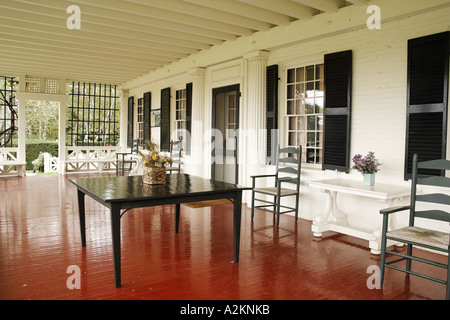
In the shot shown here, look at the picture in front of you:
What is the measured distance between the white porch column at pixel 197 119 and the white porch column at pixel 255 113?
6.10 ft

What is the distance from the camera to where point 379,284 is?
3547 mm

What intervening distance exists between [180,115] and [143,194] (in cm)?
697

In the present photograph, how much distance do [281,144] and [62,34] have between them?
484 centimetres

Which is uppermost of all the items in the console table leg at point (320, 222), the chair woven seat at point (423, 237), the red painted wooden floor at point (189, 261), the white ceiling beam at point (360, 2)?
the white ceiling beam at point (360, 2)

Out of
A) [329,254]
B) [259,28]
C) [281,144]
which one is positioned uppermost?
[259,28]

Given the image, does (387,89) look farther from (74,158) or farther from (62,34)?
(74,158)

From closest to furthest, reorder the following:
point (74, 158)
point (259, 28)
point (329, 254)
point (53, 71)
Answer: point (329, 254)
point (259, 28)
point (53, 71)
point (74, 158)

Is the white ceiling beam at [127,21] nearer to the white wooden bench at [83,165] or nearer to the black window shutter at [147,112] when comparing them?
the black window shutter at [147,112]

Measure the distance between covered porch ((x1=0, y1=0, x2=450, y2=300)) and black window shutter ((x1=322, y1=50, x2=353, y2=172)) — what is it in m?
0.02

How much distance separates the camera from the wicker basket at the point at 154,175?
429 cm

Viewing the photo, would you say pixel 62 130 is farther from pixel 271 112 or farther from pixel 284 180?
pixel 284 180

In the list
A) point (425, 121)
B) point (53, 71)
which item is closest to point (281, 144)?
point (425, 121)

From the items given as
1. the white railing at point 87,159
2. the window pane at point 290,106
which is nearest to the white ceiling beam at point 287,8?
the window pane at point 290,106

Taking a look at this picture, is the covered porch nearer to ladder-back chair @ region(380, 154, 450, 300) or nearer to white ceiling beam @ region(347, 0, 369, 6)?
white ceiling beam @ region(347, 0, 369, 6)
